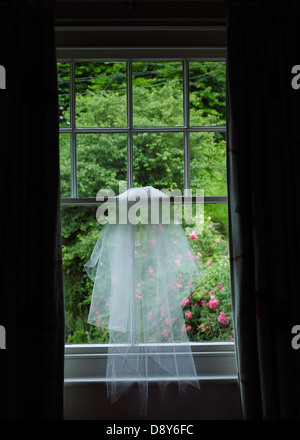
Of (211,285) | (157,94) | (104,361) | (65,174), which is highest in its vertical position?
(157,94)

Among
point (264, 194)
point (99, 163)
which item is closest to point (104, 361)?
point (99, 163)

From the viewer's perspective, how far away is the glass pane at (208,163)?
2.17 m

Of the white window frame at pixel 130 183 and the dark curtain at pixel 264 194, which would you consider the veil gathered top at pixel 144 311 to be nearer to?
the white window frame at pixel 130 183

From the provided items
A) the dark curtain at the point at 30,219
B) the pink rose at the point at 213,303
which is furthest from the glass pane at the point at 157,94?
the pink rose at the point at 213,303

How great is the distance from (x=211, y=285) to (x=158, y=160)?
74cm

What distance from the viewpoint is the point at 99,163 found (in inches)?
84.9

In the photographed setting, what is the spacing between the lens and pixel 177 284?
203 cm

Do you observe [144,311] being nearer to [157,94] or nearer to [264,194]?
[264,194]

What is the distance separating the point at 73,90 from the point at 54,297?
1.11 metres

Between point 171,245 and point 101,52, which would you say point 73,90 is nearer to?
point 101,52

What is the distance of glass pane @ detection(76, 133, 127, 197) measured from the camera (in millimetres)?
2148
